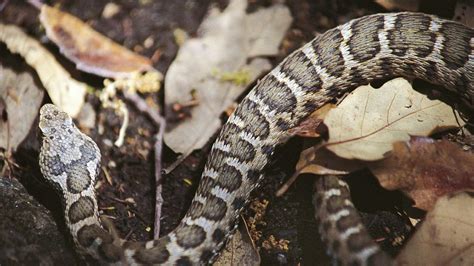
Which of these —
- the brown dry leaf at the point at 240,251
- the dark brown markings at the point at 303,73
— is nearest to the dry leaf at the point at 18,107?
the brown dry leaf at the point at 240,251

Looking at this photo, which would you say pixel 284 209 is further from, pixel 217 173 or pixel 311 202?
pixel 217 173

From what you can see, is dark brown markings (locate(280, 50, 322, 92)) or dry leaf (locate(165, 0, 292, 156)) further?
dry leaf (locate(165, 0, 292, 156))

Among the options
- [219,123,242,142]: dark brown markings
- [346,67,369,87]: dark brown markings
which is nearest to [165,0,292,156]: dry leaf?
[219,123,242,142]: dark brown markings

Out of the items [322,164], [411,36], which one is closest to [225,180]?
[322,164]

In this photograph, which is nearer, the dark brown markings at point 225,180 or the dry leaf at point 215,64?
the dark brown markings at point 225,180

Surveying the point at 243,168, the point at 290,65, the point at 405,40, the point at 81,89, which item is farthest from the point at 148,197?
the point at 405,40

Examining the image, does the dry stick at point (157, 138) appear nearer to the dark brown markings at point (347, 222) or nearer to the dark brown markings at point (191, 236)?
the dark brown markings at point (191, 236)

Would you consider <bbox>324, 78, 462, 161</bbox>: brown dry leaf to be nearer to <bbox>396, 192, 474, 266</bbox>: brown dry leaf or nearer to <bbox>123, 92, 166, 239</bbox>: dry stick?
<bbox>396, 192, 474, 266</bbox>: brown dry leaf

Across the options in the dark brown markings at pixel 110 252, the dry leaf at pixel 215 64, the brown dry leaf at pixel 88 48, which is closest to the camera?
the dark brown markings at pixel 110 252
